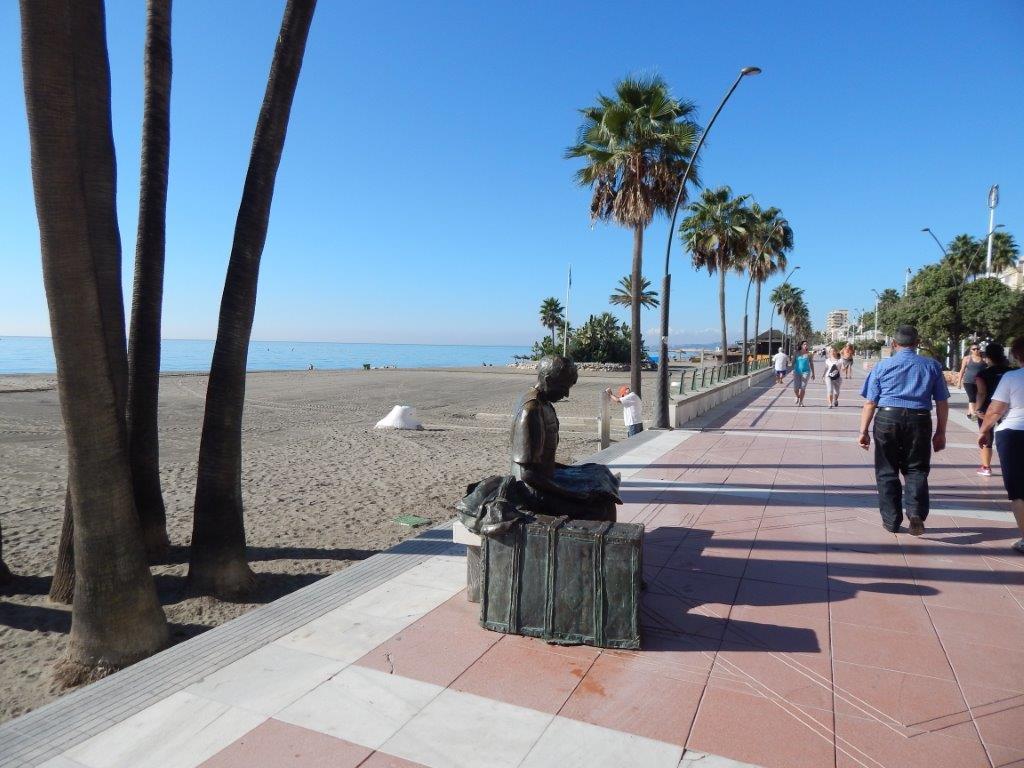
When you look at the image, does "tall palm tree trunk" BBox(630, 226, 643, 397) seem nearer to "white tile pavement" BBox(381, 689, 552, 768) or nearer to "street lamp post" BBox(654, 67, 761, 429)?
"street lamp post" BBox(654, 67, 761, 429)

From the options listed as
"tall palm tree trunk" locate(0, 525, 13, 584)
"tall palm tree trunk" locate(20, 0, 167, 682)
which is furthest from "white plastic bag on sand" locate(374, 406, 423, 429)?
"tall palm tree trunk" locate(20, 0, 167, 682)

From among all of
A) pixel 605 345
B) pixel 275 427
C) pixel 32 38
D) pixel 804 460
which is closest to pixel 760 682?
pixel 32 38

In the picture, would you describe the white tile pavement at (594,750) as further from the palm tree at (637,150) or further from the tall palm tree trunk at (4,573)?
the palm tree at (637,150)

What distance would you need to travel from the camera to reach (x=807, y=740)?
268 centimetres

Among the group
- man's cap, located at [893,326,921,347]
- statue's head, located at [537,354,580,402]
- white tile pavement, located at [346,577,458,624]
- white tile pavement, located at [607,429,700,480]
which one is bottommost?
white tile pavement, located at [346,577,458,624]

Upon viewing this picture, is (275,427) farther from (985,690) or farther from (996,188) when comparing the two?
(996,188)

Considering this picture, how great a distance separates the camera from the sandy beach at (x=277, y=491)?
16.0 ft

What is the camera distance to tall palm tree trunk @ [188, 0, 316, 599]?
16.2ft

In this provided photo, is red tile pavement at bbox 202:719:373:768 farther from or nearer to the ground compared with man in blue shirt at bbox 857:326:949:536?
nearer to the ground

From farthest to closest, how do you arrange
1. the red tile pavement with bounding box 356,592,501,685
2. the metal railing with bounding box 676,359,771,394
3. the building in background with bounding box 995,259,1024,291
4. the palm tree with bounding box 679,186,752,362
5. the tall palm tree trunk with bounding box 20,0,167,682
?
the building in background with bounding box 995,259,1024,291
the palm tree with bounding box 679,186,752,362
the metal railing with bounding box 676,359,771,394
the tall palm tree trunk with bounding box 20,0,167,682
the red tile pavement with bounding box 356,592,501,685

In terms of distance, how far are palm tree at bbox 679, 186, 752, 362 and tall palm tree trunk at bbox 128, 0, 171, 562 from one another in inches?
1036

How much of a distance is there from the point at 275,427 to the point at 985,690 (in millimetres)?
15904

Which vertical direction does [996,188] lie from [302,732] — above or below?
above

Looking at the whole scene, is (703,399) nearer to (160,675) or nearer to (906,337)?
(906,337)
